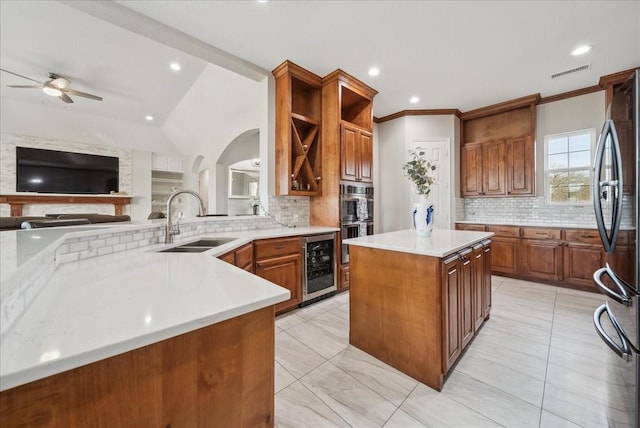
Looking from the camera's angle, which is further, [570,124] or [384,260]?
[570,124]

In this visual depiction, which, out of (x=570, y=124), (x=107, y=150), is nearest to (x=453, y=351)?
(x=570, y=124)

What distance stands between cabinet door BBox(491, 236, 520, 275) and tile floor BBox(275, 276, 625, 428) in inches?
54.1

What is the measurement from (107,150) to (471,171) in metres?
7.51

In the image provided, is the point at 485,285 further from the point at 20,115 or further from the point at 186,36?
the point at 20,115

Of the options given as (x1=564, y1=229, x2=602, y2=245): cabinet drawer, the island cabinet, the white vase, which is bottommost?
the island cabinet

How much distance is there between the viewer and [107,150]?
17.7 ft

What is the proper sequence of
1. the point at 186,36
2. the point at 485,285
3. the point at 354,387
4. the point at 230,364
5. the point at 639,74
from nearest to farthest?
the point at 230,364
the point at 639,74
the point at 354,387
the point at 485,285
the point at 186,36

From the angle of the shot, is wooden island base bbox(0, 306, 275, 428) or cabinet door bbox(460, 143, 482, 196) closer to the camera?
wooden island base bbox(0, 306, 275, 428)

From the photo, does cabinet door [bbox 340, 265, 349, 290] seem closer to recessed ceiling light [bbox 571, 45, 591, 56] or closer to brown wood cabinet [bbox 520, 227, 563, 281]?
brown wood cabinet [bbox 520, 227, 563, 281]

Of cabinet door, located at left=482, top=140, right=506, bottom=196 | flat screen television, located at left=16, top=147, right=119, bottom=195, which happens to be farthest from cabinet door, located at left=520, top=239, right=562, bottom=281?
flat screen television, located at left=16, top=147, right=119, bottom=195

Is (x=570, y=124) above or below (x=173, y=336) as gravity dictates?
above

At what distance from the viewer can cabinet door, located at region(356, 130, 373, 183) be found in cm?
373

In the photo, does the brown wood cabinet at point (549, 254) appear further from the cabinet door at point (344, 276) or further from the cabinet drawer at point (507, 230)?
the cabinet door at point (344, 276)

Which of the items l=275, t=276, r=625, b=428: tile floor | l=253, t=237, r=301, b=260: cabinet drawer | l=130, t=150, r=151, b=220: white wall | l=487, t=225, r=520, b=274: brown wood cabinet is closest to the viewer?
l=275, t=276, r=625, b=428: tile floor
